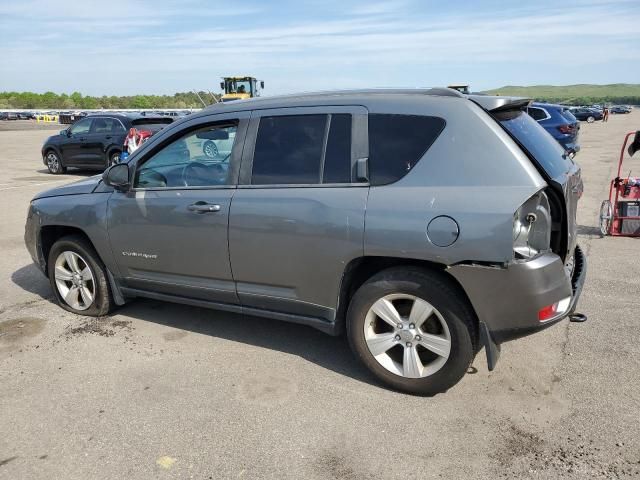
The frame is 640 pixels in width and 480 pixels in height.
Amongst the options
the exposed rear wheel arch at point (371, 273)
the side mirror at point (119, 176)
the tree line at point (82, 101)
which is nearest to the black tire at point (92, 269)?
the side mirror at point (119, 176)

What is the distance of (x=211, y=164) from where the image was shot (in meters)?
4.07

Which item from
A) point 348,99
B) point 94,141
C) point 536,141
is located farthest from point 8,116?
point 536,141

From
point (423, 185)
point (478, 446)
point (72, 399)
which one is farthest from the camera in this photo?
point (72, 399)

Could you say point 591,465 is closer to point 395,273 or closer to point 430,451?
point 430,451

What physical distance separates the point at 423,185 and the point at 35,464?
2571 mm

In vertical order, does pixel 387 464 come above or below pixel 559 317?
below

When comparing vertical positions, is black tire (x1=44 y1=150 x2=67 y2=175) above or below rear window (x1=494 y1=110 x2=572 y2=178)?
below

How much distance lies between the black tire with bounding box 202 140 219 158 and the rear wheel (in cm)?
562

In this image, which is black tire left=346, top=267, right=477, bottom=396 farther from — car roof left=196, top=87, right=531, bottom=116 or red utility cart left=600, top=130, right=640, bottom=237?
red utility cart left=600, top=130, right=640, bottom=237

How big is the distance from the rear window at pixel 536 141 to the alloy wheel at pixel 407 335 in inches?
43.1

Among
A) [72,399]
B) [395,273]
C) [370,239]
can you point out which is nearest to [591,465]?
[395,273]

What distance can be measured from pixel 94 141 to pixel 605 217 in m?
12.5

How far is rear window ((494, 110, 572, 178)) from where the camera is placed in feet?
10.6

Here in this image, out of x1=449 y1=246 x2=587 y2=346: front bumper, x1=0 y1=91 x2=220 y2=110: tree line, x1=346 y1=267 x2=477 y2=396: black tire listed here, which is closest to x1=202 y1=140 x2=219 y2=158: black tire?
x1=346 y1=267 x2=477 y2=396: black tire
